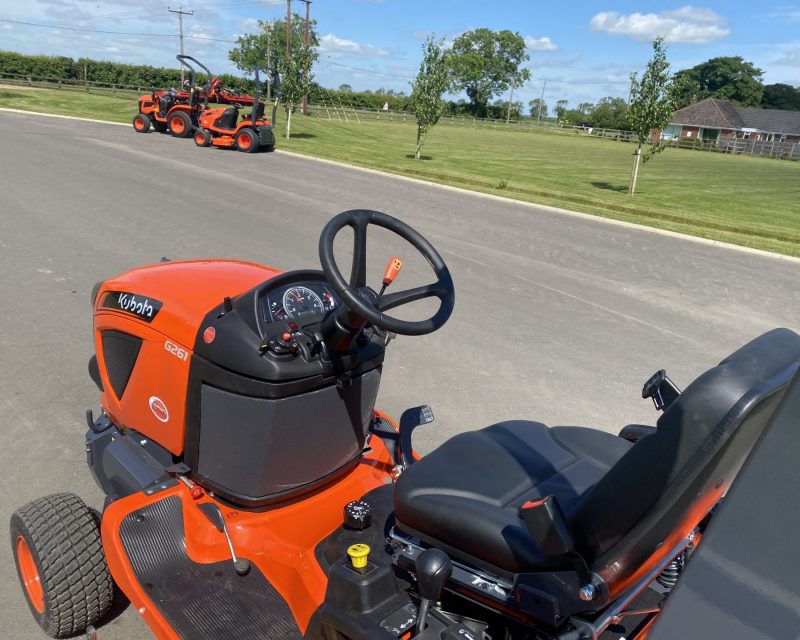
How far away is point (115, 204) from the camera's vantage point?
10.4 m

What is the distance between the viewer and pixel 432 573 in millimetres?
1777

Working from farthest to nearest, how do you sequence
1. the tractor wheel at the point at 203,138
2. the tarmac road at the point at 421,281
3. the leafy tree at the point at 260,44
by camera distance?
the leafy tree at the point at 260,44 < the tractor wheel at the point at 203,138 < the tarmac road at the point at 421,281

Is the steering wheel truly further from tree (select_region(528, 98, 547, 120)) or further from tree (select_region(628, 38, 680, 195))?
tree (select_region(528, 98, 547, 120))

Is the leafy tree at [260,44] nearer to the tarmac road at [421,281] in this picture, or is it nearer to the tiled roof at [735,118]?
the tiled roof at [735,118]

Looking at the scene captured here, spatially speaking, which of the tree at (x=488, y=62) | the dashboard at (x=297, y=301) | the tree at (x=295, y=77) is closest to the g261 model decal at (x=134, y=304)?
the dashboard at (x=297, y=301)

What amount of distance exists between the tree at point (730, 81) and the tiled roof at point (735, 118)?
2118 centimetres

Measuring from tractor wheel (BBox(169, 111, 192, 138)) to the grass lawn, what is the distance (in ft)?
9.65

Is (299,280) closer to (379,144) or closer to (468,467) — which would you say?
(468,467)

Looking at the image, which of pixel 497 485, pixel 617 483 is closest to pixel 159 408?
pixel 497 485

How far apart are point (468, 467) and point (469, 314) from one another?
14.3 ft

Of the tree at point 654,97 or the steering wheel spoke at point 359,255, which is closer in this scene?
the steering wheel spoke at point 359,255

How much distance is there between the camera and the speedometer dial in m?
2.62

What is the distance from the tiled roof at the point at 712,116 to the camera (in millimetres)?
84438

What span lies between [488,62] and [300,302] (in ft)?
351
